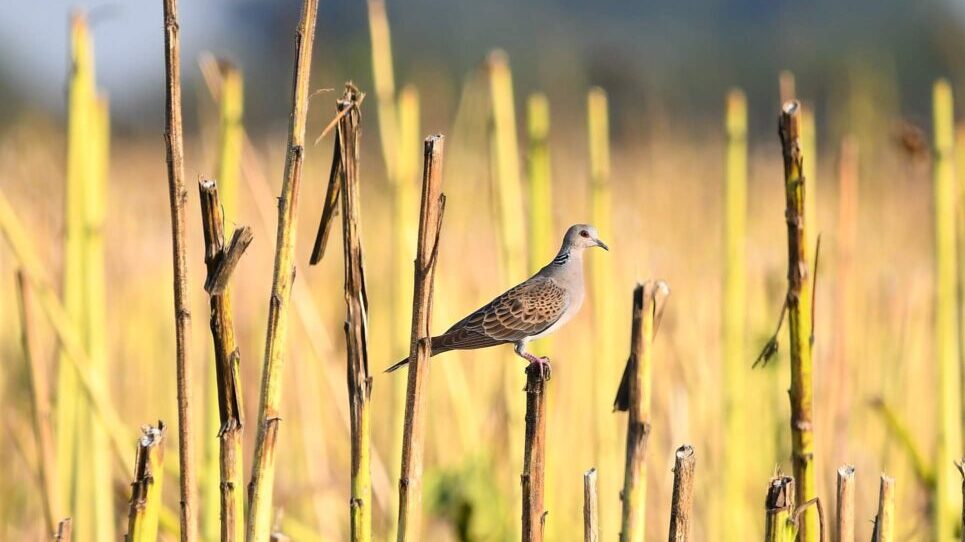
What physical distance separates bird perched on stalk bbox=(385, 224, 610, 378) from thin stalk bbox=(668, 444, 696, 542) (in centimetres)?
41

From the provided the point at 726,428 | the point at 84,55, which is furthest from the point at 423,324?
the point at 726,428

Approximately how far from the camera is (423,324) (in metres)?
1.55

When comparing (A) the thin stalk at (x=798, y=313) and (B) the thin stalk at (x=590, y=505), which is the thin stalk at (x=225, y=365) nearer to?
(B) the thin stalk at (x=590, y=505)

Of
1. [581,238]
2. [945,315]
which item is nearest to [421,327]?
[581,238]

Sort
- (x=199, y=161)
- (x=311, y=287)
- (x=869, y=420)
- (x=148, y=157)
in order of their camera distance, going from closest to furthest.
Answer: (x=869, y=420) → (x=311, y=287) → (x=199, y=161) → (x=148, y=157)

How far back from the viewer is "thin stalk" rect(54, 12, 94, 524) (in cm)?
257

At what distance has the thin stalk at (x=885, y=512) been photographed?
1791mm

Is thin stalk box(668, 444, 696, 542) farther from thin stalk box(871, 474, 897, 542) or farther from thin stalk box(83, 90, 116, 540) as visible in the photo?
thin stalk box(83, 90, 116, 540)

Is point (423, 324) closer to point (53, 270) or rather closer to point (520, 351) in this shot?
point (520, 351)

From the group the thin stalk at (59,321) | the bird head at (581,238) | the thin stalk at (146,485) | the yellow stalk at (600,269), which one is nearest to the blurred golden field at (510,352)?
the yellow stalk at (600,269)

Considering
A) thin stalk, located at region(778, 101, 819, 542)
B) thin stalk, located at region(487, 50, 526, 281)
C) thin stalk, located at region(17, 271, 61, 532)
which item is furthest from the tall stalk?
thin stalk, located at region(778, 101, 819, 542)

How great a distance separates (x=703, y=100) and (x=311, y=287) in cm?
1306

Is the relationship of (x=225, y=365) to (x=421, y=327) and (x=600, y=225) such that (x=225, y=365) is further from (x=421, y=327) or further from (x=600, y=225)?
(x=600, y=225)

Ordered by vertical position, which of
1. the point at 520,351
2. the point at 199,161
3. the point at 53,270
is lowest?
the point at 520,351
